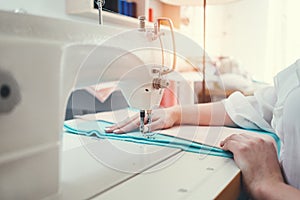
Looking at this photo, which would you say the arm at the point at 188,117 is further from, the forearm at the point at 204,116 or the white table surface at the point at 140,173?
the white table surface at the point at 140,173

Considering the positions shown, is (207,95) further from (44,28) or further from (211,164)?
(44,28)

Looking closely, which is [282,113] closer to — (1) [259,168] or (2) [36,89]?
(1) [259,168]

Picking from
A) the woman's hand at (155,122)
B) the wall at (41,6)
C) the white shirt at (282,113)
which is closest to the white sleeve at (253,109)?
the white shirt at (282,113)

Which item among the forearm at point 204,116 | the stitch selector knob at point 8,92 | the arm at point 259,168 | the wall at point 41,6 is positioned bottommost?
the arm at point 259,168

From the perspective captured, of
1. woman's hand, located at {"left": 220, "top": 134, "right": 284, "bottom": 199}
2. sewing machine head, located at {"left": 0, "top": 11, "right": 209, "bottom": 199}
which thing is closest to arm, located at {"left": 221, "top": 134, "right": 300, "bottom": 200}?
woman's hand, located at {"left": 220, "top": 134, "right": 284, "bottom": 199}

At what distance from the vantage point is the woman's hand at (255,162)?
20.3 inches

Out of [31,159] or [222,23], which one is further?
[222,23]

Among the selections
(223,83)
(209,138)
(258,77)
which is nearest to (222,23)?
(258,77)

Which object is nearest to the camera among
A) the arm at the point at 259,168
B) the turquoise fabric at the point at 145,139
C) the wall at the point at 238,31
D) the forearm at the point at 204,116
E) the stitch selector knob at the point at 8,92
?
the stitch selector knob at the point at 8,92

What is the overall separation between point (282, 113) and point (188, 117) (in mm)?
293

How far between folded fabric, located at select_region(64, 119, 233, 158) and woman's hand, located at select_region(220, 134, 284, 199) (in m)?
0.03

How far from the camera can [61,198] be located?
0.40m

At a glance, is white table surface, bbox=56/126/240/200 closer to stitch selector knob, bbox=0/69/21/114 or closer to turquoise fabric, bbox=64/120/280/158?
turquoise fabric, bbox=64/120/280/158

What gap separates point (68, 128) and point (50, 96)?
0.41 meters
